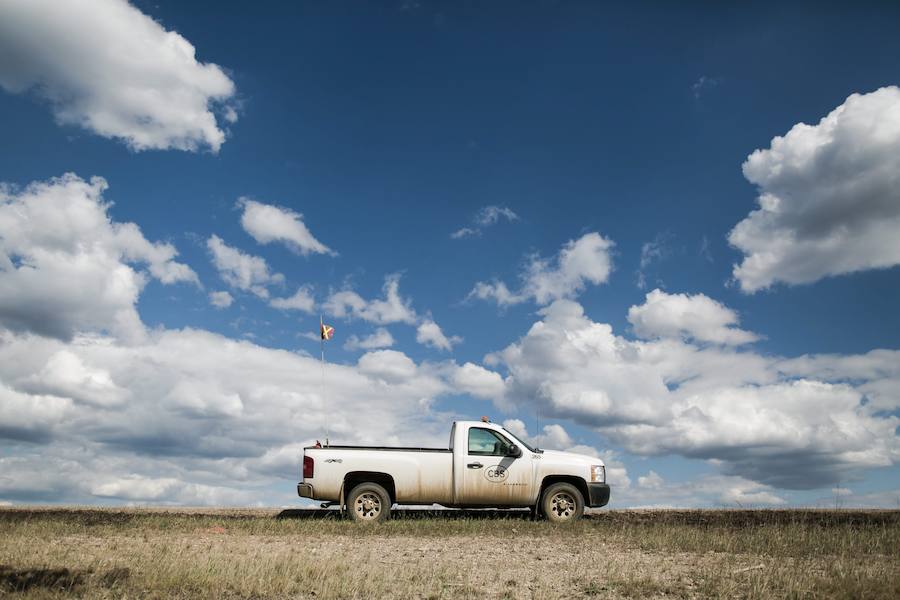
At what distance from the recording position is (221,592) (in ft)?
27.0

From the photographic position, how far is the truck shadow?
51.4ft

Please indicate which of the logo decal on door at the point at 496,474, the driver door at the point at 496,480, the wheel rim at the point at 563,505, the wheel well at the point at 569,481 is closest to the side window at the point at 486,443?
the driver door at the point at 496,480

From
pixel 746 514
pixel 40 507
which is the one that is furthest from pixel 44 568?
pixel 746 514

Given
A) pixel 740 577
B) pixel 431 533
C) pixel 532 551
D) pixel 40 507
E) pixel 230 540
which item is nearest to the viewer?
pixel 740 577

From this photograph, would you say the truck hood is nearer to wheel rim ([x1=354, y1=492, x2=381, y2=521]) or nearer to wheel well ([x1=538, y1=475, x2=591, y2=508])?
wheel well ([x1=538, y1=475, x2=591, y2=508])

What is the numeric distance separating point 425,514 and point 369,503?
5.50 ft

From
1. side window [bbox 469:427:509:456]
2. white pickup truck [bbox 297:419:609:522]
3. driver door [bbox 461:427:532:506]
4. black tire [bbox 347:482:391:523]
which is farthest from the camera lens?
side window [bbox 469:427:509:456]

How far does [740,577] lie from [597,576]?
1829 mm

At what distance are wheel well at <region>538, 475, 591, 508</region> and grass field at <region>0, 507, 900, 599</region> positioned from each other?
2.01 feet

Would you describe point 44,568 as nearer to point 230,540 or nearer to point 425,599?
point 230,540

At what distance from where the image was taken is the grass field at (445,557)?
826cm

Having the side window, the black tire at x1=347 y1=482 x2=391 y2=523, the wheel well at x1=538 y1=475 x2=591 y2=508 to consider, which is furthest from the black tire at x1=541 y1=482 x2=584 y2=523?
the black tire at x1=347 y1=482 x2=391 y2=523

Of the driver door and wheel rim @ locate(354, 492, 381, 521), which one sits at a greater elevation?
the driver door

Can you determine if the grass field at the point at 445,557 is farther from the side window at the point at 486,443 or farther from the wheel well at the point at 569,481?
the side window at the point at 486,443
